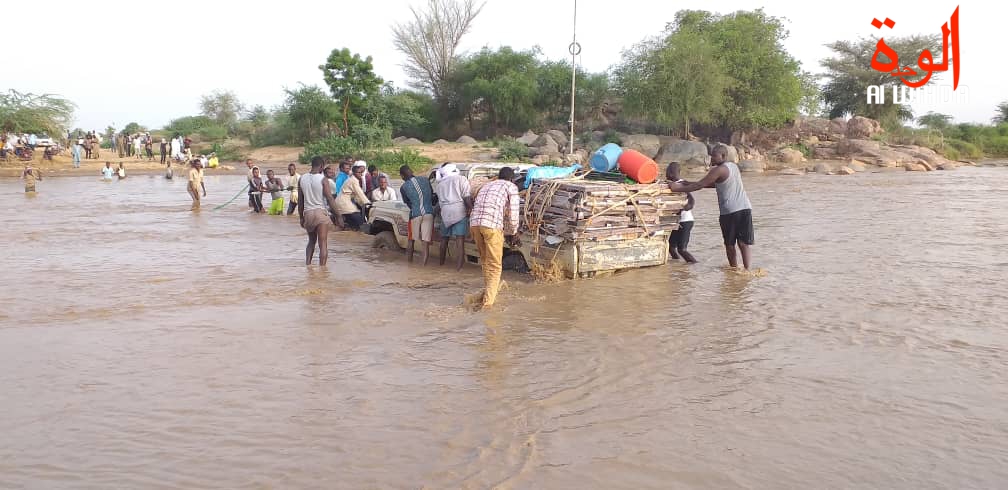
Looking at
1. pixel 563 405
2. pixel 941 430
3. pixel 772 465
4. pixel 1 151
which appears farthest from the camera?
pixel 1 151

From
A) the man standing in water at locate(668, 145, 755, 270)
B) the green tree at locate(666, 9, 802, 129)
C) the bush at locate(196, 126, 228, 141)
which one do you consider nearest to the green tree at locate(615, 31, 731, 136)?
the green tree at locate(666, 9, 802, 129)

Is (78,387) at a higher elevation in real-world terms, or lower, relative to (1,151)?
lower

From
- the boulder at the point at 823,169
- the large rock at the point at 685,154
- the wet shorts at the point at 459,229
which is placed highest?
the large rock at the point at 685,154

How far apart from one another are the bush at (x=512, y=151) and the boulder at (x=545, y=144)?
1024mm

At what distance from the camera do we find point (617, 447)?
409 cm

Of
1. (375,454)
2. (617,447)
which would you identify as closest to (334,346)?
(375,454)

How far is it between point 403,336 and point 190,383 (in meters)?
1.80

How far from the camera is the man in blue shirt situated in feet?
30.7

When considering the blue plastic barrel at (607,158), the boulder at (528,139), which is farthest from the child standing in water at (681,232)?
the boulder at (528,139)

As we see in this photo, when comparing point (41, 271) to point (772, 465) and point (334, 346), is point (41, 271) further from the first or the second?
point (772, 465)

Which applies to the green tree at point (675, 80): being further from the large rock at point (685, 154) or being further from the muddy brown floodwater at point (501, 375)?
the muddy brown floodwater at point (501, 375)

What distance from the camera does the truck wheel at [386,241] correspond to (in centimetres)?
1122

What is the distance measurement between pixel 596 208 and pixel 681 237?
2137mm

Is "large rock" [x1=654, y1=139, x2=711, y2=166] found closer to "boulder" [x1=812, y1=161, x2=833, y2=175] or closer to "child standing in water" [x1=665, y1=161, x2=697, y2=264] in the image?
"boulder" [x1=812, y1=161, x2=833, y2=175]
